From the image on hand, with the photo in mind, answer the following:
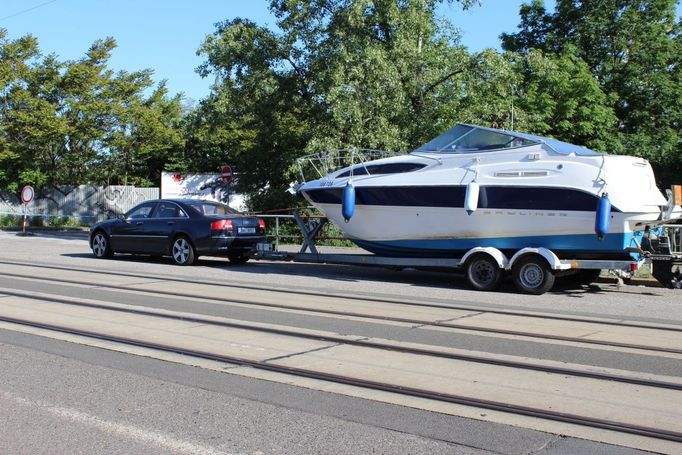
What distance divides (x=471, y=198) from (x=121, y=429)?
8770 mm

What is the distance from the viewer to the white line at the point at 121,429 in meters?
4.84

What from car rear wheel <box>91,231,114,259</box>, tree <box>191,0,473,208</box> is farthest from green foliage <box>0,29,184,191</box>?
car rear wheel <box>91,231,114,259</box>

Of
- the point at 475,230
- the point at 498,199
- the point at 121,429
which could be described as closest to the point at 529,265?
the point at 475,230

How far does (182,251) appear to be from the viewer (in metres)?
17.1

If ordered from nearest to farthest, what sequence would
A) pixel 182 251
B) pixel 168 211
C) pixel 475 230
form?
pixel 475 230
pixel 182 251
pixel 168 211

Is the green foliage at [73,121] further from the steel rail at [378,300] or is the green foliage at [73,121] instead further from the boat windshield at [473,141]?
the boat windshield at [473,141]

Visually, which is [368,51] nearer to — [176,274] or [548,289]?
[176,274]

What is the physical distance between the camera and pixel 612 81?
3331 centimetres

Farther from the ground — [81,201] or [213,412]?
[81,201]

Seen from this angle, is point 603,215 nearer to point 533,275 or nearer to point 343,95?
point 533,275

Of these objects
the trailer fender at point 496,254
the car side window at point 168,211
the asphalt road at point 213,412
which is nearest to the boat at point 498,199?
the trailer fender at point 496,254

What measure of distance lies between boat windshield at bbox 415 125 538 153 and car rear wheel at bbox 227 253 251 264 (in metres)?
5.60

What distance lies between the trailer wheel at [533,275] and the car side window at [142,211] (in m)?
9.20

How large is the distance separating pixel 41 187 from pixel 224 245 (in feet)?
81.2
